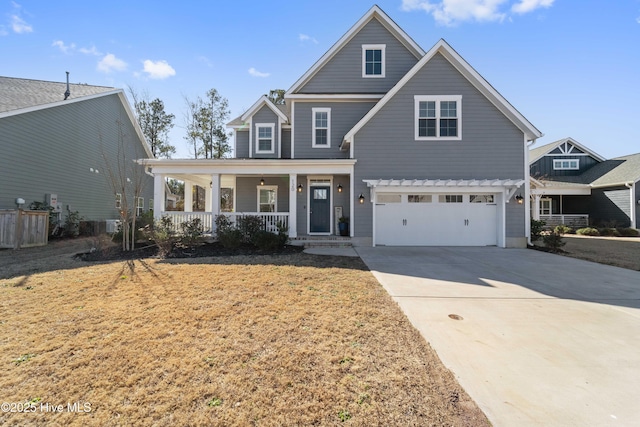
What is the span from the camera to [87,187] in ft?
51.5

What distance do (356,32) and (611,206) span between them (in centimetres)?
2064

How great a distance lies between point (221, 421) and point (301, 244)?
839 cm

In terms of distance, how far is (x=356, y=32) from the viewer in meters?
12.6

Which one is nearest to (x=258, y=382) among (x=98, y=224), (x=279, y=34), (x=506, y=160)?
(x=506, y=160)

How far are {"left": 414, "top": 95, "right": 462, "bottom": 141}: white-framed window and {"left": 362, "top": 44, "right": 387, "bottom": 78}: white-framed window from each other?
9.85 feet

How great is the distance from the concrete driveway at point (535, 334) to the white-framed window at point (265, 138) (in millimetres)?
8777

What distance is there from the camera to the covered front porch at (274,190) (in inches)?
424

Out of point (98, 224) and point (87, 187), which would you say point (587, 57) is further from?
point (87, 187)

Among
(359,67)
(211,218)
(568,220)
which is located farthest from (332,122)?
(568,220)

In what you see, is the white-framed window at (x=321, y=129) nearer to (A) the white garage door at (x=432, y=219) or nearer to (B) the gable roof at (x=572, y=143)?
(A) the white garage door at (x=432, y=219)

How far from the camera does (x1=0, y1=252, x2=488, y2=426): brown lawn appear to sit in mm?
2158

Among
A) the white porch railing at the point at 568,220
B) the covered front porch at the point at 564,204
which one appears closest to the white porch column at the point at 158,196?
the covered front porch at the point at 564,204

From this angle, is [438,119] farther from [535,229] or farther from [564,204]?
[564,204]

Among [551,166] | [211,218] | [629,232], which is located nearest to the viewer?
[211,218]
